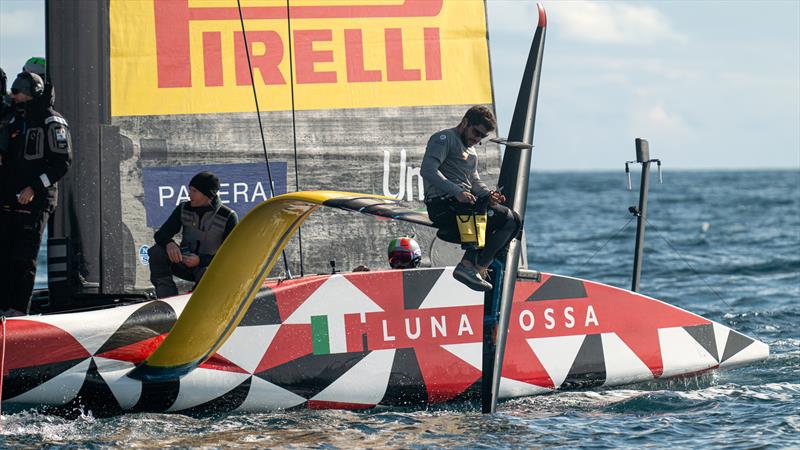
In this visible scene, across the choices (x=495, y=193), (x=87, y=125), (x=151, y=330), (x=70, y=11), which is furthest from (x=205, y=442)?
(x=70, y=11)

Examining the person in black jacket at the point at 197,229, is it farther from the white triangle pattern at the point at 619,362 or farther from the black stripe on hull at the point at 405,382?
the white triangle pattern at the point at 619,362

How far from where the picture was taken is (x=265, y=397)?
6066 mm

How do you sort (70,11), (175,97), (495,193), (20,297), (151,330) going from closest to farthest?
(495,193) < (151,330) < (20,297) < (70,11) < (175,97)

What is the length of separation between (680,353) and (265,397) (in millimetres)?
2468

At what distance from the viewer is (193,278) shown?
6387mm

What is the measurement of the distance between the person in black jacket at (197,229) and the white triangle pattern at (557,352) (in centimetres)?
180

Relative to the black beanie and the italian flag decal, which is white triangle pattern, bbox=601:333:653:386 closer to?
the italian flag decal

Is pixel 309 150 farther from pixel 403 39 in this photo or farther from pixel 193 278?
pixel 193 278

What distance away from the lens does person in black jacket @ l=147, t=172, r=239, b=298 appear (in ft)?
20.6

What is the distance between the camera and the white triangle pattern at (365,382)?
20.3ft

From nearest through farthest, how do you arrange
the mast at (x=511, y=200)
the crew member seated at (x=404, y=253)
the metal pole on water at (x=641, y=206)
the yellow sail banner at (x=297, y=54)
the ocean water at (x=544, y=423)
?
1. the ocean water at (x=544, y=423)
2. the mast at (x=511, y=200)
3. the crew member seated at (x=404, y=253)
4. the yellow sail banner at (x=297, y=54)
5. the metal pole on water at (x=641, y=206)

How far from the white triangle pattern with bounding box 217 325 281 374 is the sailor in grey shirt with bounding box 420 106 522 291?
1105mm

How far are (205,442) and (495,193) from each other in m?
1.77

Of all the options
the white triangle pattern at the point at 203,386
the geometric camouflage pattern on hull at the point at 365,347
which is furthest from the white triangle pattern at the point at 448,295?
the white triangle pattern at the point at 203,386
